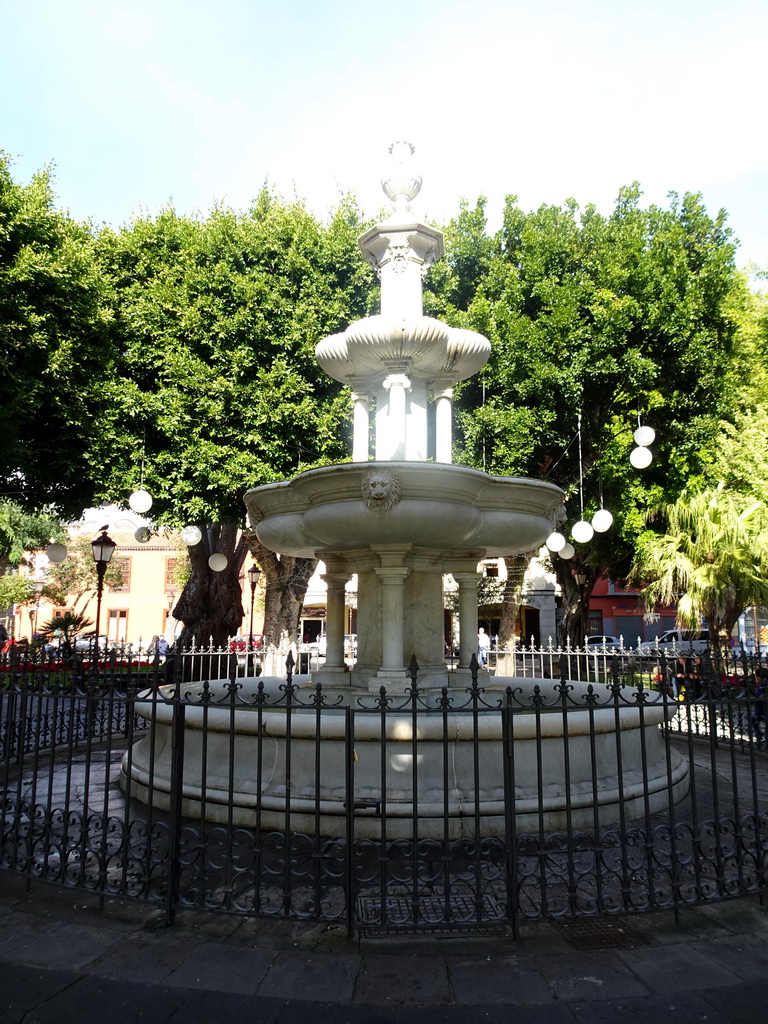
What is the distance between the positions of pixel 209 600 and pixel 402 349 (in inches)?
563

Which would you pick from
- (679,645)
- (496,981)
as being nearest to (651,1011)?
(496,981)

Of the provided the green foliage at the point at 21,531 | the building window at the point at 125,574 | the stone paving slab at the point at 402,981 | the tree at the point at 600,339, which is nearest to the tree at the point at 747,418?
the tree at the point at 600,339

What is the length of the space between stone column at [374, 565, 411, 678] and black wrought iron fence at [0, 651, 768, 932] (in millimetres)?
468

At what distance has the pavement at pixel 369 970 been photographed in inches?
113

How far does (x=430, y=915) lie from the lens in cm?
372

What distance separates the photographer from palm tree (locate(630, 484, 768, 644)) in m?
12.4

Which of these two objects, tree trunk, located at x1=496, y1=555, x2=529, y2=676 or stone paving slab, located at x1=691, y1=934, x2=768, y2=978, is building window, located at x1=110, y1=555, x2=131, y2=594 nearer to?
tree trunk, located at x1=496, y1=555, x2=529, y2=676

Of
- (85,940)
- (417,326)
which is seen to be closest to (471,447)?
(417,326)

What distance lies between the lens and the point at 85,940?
11.5 ft

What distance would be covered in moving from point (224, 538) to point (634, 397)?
13036mm

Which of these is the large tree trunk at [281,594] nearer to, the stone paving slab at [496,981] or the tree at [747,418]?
the tree at [747,418]

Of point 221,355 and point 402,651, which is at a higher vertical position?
point 221,355

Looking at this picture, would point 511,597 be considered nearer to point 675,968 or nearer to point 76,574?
point 675,968

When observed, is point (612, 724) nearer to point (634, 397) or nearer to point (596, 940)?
point (596, 940)
